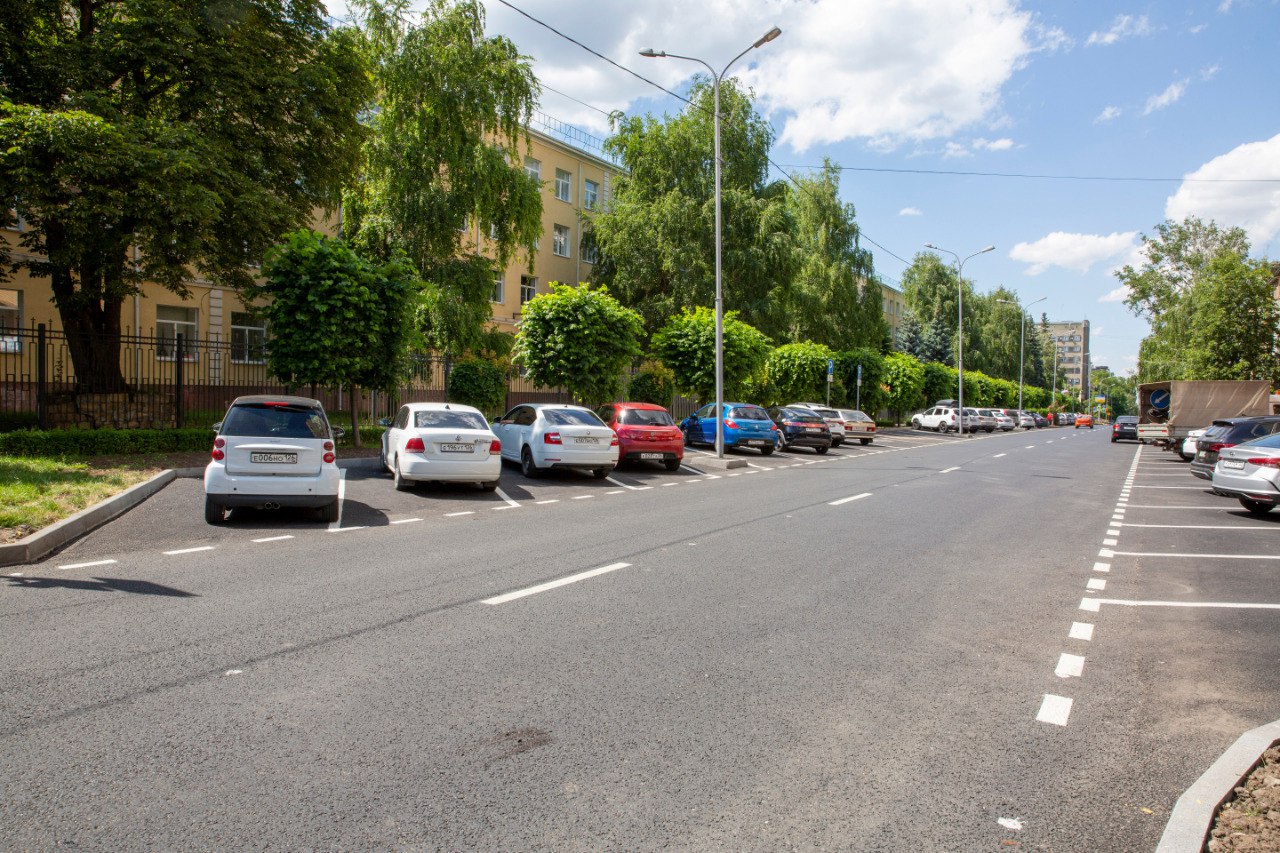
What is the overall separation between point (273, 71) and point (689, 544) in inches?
636

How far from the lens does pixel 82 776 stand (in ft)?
10.8

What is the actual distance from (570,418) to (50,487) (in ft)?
28.9

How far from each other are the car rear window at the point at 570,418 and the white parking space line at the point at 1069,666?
11955mm

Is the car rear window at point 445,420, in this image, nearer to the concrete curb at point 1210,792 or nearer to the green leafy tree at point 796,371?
the concrete curb at point 1210,792

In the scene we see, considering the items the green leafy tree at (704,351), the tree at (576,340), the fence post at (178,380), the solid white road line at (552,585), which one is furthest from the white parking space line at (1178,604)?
the green leafy tree at (704,351)

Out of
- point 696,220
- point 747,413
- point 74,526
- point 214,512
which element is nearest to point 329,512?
point 214,512

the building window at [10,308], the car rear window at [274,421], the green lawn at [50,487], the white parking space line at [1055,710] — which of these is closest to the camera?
the white parking space line at [1055,710]

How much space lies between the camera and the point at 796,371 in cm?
4031

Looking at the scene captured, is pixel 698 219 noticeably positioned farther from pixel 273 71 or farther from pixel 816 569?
pixel 816 569

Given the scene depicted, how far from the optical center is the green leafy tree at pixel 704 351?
28.8m

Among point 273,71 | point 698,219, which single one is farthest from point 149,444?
point 698,219

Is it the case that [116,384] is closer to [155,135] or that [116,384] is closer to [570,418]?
[155,135]

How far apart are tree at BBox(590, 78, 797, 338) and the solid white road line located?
32.5m

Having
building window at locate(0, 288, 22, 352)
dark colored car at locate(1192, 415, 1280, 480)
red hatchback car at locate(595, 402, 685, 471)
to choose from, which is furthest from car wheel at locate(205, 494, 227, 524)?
building window at locate(0, 288, 22, 352)
